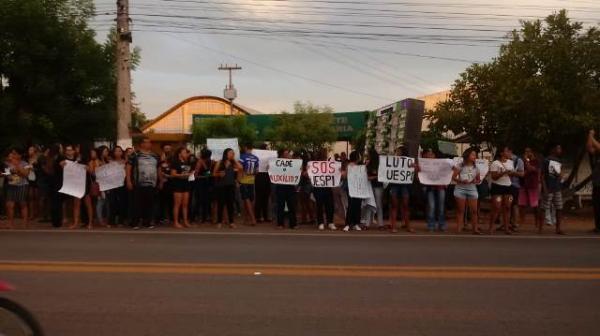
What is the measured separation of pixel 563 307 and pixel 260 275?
376cm

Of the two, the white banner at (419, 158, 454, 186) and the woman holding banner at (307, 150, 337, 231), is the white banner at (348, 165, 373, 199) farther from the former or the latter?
the white banner at (419, 158, 454, 186)

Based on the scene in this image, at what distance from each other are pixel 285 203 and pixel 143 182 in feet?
10.7

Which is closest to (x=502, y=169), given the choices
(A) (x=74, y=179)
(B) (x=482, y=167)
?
(B) (x=482, y=167)

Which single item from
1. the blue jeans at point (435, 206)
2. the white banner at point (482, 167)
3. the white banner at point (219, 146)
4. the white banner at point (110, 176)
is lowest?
the blue jeans at point (435, 206)

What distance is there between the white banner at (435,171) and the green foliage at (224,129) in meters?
28.1

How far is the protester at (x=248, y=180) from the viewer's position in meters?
14.9

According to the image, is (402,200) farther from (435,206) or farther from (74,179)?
(74,179)

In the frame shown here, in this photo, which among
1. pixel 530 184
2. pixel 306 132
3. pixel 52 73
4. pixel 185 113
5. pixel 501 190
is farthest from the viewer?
pixel 185 113

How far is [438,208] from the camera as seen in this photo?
1435 cm

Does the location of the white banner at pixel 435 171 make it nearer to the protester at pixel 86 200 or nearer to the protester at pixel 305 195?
the protester at pixel 305 195

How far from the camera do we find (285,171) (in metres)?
14.9

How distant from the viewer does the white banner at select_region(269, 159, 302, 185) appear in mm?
14773

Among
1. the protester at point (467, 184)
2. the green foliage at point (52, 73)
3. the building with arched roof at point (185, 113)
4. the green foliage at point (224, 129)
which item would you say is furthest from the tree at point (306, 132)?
the protester at point (467, 184)

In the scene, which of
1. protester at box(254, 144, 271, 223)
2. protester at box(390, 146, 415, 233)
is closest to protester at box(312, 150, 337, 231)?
protester at box(390, 146, 415, 233)
